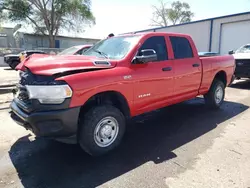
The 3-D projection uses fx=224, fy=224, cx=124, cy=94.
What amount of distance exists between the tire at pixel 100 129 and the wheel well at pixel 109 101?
15cm

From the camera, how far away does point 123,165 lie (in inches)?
127

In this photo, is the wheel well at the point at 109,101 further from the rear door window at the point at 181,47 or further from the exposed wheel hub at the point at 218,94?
the exposed wheel hub at the point at 218,94

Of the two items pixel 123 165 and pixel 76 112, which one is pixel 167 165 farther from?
pixel 76 112

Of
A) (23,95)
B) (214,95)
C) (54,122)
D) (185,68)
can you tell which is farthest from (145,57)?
(214,95)

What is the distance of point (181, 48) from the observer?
492 cm

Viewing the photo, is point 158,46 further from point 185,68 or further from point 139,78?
point 139,78

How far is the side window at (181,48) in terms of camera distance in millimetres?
4713

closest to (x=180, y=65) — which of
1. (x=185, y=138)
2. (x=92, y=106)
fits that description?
(x=185, y=138)

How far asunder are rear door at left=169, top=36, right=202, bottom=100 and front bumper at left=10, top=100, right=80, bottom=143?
2401 mm

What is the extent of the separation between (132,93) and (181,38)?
2.15m

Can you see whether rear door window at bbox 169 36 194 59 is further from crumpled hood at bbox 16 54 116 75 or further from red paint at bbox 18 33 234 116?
crumpled hood at bbox 16 54 116 75

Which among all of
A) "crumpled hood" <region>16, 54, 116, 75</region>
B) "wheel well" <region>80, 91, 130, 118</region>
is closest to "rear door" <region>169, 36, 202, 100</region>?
"wheel well" <region>80, 91, 130, 118</region>

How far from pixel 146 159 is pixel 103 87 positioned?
1.26 metres

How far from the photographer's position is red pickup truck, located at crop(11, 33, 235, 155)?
2.91 meters
